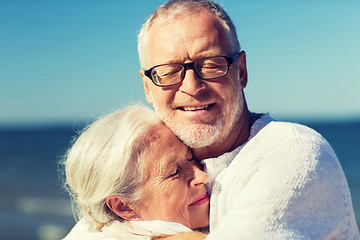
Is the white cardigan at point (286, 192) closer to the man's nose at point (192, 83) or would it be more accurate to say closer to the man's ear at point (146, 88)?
the man's nose at point (192, 83)

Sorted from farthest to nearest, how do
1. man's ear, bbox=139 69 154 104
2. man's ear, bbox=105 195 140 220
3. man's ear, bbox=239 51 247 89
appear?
man's ear, bbox=139 69 154 104, man's ear, bbox=239 51 247 89, man's ear, bbox=105 195 140 220

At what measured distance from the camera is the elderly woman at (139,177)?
2574 millimetres

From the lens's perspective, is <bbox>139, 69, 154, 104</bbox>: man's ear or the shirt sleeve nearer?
the shirt sleeve

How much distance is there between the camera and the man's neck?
274 centimetres

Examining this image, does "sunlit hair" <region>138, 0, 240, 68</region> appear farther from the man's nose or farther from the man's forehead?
the man's nose

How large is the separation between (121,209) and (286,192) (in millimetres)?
1075

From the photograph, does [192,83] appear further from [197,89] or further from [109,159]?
[109,159]

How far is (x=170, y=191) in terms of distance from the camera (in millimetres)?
2604

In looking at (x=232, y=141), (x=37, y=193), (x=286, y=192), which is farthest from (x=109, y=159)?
(x=37, y=193)

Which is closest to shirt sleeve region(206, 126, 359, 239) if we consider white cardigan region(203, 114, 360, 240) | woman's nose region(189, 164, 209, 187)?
white cardigan region(203, 114, 360, 240)

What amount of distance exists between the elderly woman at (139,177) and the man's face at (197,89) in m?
0.13

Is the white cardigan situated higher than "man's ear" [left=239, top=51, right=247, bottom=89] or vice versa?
"man's ear" [left=239, top=51, right=247, bottom=89]

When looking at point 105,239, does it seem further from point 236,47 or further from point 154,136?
point 236,47

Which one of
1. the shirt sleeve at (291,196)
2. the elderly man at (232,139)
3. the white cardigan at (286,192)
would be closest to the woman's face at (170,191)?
the elderly man at (232,139)
